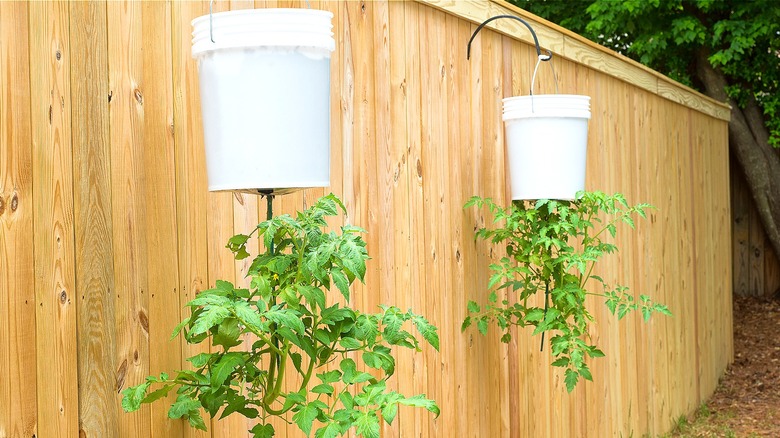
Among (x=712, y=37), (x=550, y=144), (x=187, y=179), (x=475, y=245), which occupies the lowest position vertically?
(x=475, y=245)

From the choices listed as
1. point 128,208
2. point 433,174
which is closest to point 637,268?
point 433,174

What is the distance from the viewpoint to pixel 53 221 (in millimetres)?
1716

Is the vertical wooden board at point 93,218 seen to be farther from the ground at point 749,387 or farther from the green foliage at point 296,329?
the ground at point 749,387

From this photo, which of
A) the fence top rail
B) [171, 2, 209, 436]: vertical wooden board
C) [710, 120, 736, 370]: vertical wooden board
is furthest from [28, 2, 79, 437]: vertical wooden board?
[710, 120, 736, 370]: vertical wooden board

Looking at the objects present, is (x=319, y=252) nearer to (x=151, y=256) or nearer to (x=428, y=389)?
(x=151, y=256)

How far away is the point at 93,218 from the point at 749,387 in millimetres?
5853

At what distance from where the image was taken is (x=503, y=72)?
3459 mm

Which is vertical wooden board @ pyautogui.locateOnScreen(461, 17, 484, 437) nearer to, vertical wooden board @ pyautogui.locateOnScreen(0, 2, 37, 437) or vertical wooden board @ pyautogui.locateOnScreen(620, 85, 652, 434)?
vertical wooden board @ pyautogui.locateOnScreen(620, 85, 652, 434)

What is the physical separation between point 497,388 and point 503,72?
1.20 meters

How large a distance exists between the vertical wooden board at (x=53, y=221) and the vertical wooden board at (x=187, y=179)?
273 millimetres

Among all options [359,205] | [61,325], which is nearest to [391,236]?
[359,205]

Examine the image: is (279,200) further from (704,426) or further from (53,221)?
(704,426)

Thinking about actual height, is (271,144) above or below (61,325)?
above

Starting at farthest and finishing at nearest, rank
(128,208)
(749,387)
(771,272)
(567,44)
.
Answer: (771,272)
(749,387)
(567,44)
(128,208)
